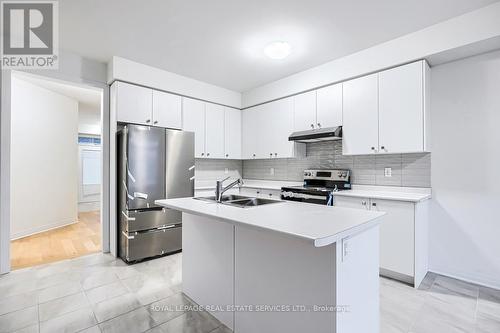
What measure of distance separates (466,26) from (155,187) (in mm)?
3710

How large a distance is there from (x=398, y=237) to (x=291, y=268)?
65.8 inches

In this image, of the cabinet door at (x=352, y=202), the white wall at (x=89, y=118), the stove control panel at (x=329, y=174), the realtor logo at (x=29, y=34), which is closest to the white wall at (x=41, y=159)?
the white wall at (x=89, y=118)

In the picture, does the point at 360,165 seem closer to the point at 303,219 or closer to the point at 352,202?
the point at 352,202

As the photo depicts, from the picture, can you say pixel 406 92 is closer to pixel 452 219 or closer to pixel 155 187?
pixel 452 219

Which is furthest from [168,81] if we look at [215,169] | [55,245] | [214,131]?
[55,245]

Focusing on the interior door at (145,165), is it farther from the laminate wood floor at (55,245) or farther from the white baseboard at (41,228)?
Answer: the white baseboard at (41,228)

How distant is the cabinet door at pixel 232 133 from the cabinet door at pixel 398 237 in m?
2.64

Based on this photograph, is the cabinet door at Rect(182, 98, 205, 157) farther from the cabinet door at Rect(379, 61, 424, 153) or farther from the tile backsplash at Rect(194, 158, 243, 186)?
the cabinet door at Rect(379, 61, 424, 153)

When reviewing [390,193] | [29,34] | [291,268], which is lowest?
[291,268]

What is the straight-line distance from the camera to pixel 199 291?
2.08 meters

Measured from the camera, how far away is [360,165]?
3.37m

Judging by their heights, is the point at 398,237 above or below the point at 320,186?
below

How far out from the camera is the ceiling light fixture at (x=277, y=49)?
2.74m

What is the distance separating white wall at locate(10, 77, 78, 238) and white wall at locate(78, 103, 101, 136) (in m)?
0.63
